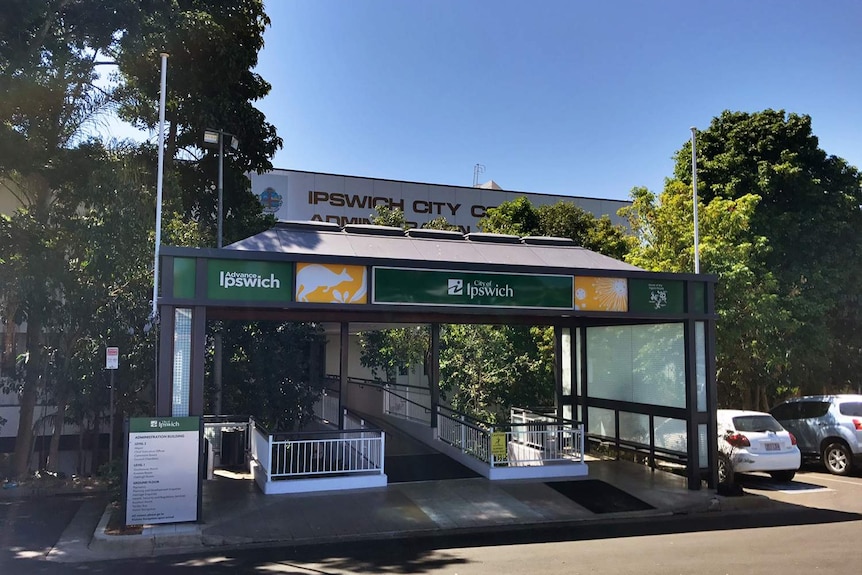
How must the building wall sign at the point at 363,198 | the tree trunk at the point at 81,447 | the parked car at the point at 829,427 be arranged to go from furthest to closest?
the building wall sign at the point at 363,198
the tree trunk at the point at 81,447
the parked car at the point at 829,427

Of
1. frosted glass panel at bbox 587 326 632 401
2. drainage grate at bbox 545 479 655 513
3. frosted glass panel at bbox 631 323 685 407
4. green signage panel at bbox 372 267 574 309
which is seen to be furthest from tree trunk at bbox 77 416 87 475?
frosted glass panel at bbox 631 323 685 407

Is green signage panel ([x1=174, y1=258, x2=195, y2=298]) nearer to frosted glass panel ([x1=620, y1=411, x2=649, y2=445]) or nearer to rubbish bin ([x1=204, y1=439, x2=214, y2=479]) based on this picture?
rubbish bin ([x1=204, y1=439, x2=214, y2=479])

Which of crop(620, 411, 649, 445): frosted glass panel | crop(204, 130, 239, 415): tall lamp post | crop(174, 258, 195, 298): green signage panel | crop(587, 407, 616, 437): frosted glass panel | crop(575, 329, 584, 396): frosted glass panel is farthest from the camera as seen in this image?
crop(575, 329, 584, 396): frosted glass panel

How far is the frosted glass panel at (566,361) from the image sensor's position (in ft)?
54.0

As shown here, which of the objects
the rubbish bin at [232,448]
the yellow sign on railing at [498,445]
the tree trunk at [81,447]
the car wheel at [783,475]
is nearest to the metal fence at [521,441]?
the yellow sign on railing at [498,445]

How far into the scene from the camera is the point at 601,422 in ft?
50.6

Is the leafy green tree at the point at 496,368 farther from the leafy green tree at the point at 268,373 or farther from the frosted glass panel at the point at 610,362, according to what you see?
the leafy green tree at the point at 268,373

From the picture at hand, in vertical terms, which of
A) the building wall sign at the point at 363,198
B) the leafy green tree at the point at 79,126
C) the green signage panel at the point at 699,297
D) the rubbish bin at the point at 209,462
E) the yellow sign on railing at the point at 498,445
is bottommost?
the rubbish bin at the point at 209,462

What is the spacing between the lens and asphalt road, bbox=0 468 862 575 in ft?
24.1

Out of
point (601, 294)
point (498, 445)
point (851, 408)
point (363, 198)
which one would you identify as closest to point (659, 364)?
point (601, 294)

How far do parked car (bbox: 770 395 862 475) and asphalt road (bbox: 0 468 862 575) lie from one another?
4.23 m

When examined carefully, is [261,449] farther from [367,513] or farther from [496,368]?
[496,368]

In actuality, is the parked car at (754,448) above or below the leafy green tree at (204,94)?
below

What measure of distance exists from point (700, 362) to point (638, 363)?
1770 mm
